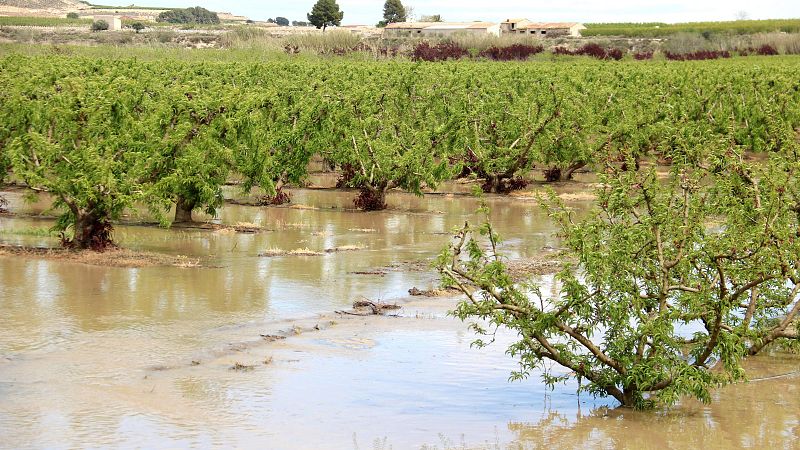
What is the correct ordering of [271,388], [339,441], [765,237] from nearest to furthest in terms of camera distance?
[339,441], [765,237], [271,388]

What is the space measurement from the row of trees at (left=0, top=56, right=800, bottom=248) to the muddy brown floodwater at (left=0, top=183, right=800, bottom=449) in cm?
162

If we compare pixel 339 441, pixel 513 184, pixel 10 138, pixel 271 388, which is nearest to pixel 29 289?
pixel 271 388

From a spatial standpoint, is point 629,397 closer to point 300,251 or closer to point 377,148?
point 300,251

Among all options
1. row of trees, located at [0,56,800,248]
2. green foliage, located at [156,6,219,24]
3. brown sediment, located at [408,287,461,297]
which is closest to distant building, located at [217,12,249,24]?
green foliage, located at [156,6,219,24]

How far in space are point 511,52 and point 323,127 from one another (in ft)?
170

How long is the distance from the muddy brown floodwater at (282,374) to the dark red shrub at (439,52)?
54.1 m

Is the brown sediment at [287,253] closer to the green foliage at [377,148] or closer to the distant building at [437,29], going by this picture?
the green foliage at [377,148]

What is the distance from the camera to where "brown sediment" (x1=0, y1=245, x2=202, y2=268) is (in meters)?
17.0

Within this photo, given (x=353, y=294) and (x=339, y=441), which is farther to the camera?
(x=353, y=294)

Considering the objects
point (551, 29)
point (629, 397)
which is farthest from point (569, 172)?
point (551, 29)

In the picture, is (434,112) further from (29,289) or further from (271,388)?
(271,388)

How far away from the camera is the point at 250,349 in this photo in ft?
41.2

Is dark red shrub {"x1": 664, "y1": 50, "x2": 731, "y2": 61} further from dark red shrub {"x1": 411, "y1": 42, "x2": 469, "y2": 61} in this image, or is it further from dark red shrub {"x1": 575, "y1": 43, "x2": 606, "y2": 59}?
dark red shrub {"x1": 411, "y1": 42, "x2": 469, "y2": 61}

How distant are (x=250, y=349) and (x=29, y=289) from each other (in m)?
4.08
